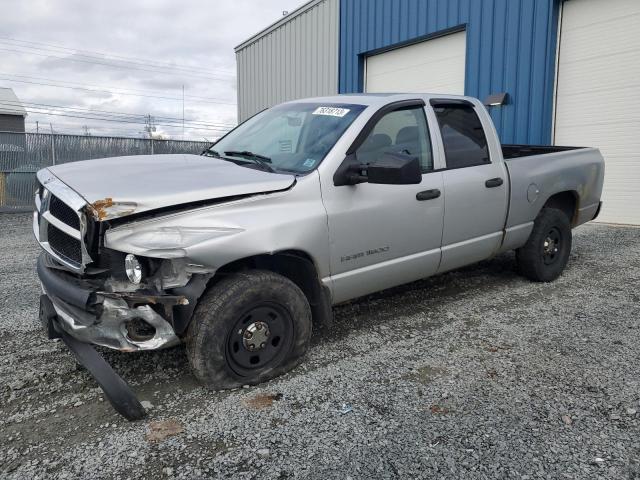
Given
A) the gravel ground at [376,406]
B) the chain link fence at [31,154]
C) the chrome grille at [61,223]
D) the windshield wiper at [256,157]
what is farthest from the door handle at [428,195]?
the chain link fence at [31,154]

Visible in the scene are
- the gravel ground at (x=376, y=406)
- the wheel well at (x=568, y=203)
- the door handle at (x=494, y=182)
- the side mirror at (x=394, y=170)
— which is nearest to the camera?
the gravel ground at (x=376, y=406)

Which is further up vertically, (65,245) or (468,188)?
(468,188)

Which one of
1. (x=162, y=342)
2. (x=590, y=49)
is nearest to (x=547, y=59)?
(x=590, y=49)

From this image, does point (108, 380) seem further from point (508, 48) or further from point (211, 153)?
point (508, 48)

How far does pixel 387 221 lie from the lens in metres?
3.70

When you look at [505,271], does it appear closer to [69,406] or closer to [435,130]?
[435,130]

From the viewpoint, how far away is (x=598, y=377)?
3.25m

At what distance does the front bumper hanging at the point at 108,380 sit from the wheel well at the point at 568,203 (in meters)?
4.50

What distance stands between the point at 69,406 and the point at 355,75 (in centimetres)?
1184

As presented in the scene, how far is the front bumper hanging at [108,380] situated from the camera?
2.68 meters

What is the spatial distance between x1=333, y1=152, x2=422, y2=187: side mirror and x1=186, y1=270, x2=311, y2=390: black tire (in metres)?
0.82

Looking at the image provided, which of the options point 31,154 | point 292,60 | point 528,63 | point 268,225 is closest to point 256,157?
point 268,225

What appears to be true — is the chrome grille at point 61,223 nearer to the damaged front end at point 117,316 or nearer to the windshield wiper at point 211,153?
the damaged front end at point 117,316

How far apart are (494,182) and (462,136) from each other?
0.49 meters
